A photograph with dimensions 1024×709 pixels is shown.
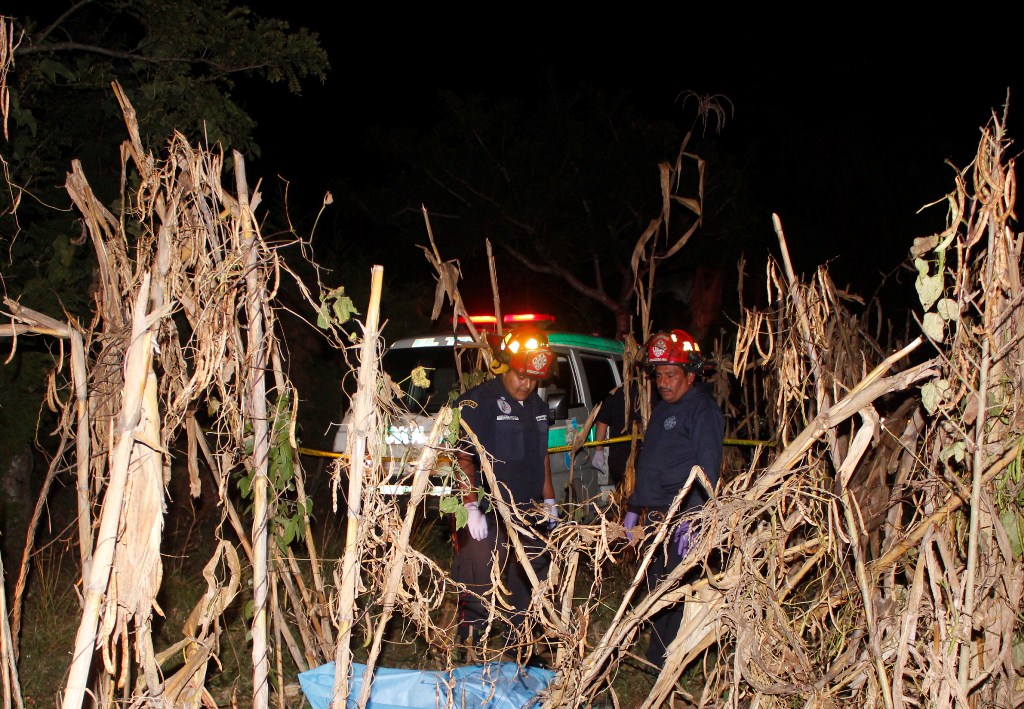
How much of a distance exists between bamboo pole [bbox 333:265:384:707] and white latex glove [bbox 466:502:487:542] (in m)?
2.14

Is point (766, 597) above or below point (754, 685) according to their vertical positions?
above

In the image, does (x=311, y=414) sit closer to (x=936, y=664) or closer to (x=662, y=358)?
(x=662, y=358)

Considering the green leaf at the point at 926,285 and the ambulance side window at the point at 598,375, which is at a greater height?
the ambulance side window at the point at 598,375

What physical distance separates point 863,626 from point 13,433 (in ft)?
20.0

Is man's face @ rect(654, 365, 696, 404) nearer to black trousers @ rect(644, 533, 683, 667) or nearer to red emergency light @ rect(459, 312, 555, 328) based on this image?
black trousers @ rect(644, 533, 683, 667)

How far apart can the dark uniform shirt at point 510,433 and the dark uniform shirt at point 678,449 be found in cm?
59

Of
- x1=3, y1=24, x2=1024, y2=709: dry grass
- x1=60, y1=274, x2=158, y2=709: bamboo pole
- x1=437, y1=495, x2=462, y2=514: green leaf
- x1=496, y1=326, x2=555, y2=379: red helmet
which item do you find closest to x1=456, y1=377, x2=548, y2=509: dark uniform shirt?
x1=496, y1=326, x2=555, y2=379: red helmet

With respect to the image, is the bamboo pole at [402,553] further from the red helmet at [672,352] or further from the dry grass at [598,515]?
the red helmet at [672,352]

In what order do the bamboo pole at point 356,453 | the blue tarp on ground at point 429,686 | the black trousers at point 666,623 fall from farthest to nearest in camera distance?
the black trousers at point 666,623
the blue tarp on ground at point 429,686
the bamboo pole at point 356,453

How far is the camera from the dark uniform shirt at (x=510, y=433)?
508 centimetres

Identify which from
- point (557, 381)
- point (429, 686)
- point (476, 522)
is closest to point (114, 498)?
point (429, 686)

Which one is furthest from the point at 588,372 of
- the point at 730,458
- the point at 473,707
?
the point at 473,707

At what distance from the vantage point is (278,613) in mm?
3547

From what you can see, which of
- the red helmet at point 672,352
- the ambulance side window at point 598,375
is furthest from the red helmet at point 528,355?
the ambulance side window at point 598,375
